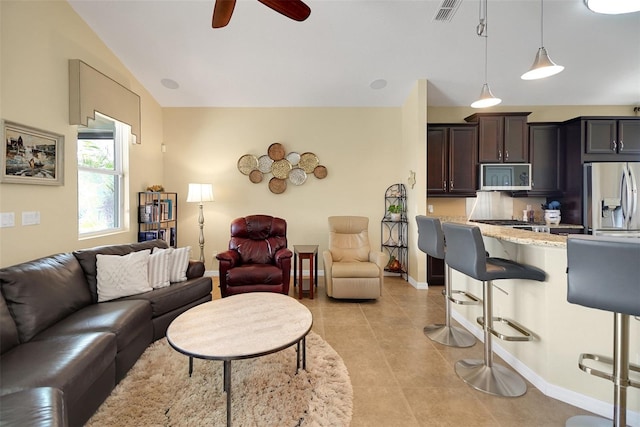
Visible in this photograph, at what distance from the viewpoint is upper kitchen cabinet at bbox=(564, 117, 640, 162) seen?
12.8 feet

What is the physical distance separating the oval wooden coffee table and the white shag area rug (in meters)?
0.13

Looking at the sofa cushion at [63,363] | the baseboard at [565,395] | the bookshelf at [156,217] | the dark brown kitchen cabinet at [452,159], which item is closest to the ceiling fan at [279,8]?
the sofa cushion at [63,363]

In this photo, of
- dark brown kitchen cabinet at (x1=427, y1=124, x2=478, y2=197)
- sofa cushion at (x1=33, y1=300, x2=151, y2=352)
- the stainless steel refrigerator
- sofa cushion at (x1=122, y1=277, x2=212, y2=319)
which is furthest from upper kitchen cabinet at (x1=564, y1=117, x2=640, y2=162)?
sofa cushion at (x1=33, y1=300, x2=151, y2=352)

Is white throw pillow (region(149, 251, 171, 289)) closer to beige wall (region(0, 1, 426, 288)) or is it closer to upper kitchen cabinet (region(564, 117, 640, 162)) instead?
beige wall (region(0, 1, 426, 288))

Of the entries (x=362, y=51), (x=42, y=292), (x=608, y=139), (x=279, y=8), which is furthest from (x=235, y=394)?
(x=608, y=139)

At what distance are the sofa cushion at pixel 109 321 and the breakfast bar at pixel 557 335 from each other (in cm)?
271

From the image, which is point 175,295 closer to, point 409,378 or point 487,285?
point 409,378

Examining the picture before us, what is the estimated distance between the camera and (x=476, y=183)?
423 centimetres

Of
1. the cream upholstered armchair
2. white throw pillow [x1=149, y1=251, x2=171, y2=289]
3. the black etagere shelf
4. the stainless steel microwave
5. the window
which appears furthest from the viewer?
the black etagere shelf

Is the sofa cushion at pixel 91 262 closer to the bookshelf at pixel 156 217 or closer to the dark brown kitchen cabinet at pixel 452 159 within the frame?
the bookshelf at pixel 156 217

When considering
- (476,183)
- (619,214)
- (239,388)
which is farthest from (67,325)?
(619,214)

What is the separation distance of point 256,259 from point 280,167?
1680 millimetres

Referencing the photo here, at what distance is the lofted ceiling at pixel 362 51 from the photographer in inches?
116

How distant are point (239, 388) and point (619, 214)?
507 cm
